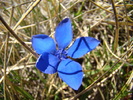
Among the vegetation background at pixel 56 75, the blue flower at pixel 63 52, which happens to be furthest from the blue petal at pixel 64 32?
the vegetation background at pixel 56 75

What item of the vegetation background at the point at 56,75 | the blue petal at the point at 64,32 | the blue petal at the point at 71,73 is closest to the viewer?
the blue petal at the point at 71,73

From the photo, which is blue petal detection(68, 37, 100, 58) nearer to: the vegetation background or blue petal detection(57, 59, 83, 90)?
blue petal detection(57, 59, 83, 90)

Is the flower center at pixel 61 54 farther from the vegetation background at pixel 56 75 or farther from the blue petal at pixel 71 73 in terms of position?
the vegetation background at pixel 56 75

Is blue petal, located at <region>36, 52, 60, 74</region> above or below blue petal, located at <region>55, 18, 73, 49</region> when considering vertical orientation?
below

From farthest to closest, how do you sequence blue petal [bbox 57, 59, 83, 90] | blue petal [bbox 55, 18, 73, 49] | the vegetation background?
1. the vegetation background
2. blue petal [bbox 55, 18, 73, 49]
3. blue petal [bbox 57, 59, 83, 90]

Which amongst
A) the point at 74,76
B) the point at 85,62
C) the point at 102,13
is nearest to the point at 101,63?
the point at 85,62

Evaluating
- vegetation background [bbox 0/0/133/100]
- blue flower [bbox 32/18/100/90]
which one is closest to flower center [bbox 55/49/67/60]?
blue flower [bbox 32/18/100/90]

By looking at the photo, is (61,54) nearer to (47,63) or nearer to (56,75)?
(47,63)
